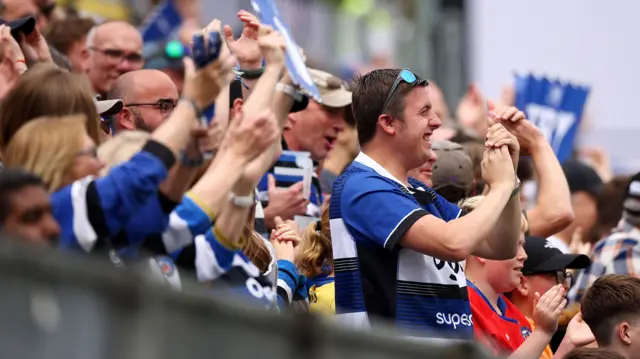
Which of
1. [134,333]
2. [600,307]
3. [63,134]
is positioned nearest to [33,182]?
[63,134]

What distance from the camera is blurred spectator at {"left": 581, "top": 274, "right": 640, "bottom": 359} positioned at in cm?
513

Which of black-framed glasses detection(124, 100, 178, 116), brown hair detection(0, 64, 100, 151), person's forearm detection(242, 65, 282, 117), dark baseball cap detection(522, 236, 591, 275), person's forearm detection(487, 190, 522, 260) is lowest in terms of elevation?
dark baseball cap detection(522, 236, 591, 275)

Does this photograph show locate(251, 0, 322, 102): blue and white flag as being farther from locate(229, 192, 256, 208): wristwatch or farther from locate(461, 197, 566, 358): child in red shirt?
locate(461, 197, 566, 358): child in red shirt

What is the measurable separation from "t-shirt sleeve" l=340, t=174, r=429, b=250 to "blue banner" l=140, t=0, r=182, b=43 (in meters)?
6.62

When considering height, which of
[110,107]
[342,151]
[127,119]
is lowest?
[342,151]

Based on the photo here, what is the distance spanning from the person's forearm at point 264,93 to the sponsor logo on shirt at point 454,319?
3.46 feet

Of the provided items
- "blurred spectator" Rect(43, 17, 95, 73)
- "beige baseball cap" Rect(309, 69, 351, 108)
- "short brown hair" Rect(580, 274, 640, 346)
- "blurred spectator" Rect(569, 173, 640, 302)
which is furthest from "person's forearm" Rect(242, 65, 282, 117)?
"blurred spectator" Rect(43, 17, 95, 73)

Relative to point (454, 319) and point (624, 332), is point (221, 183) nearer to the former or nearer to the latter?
point (454, 319)

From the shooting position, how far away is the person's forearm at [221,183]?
3.88m

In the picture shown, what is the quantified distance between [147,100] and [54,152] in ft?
5.82

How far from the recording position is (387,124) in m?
4.79

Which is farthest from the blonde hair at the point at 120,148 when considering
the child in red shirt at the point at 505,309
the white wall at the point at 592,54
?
the white wall at the point at 592,54

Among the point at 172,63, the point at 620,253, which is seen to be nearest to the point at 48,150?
the point at 620,253

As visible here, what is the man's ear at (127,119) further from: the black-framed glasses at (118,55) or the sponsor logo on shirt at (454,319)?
the black-framed glasses at (118,55)
